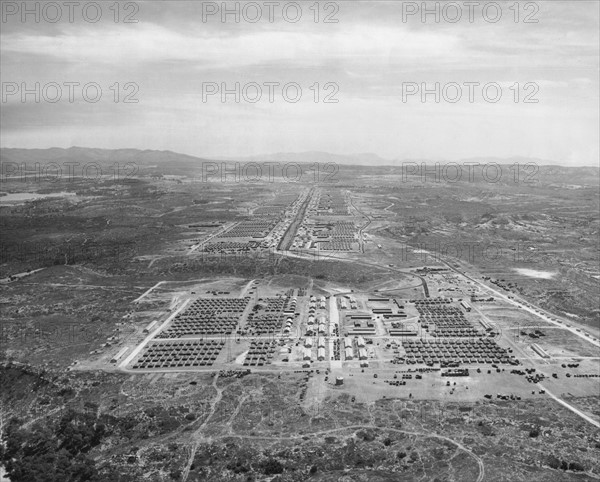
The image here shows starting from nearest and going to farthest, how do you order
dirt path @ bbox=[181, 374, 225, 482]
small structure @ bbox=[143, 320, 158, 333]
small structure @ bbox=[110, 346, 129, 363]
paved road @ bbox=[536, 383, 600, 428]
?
dirt path @ bbox=[181, 374, 225, 482] < paved road @ bbox=[536, 383, 600, 428] < small structure @ bbox=[110, 346, 129, 363] < small structure @ bbox=[143, 320, 158, 333]

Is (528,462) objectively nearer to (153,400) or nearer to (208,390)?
(208,390)

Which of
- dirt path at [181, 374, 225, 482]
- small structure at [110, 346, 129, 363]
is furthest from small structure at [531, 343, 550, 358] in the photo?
small structure at [110, 346, 129, 363]

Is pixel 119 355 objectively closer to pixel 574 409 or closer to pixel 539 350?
pixel 574 409

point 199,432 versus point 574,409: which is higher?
point 574,409

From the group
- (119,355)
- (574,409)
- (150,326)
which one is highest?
(150,326)

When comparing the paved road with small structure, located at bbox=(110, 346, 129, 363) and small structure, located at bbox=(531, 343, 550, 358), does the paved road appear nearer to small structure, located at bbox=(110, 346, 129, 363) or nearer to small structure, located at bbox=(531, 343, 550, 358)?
small structure, located at bbox=(531, 343, 550, 358)

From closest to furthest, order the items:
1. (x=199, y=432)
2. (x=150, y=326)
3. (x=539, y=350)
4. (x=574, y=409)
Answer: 1. (x=199, y=432)
2. (x=574, y=409)
3. (x=539, y=350)
4. (x=150, y=326)

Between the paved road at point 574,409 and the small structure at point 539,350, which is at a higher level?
the small structure at point 539,350

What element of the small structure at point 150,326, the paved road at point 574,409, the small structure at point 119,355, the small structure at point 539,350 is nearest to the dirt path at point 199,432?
the small structure at point 119,355

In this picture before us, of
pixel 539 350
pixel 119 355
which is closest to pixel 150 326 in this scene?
pixel 119 355

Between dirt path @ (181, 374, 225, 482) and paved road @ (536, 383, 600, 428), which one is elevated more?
paved road @ (536, 383, 600, 428)

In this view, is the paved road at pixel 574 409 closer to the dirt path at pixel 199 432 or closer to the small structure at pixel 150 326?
the dirt path at pixel 199 432
